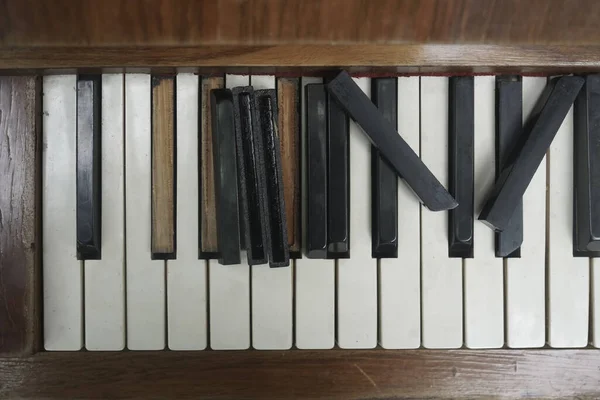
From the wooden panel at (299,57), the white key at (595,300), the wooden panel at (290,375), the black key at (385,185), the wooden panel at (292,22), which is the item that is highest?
the wooden panel at (292,22)

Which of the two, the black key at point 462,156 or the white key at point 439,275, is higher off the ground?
the black key at point 462,156

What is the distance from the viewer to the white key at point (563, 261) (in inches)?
47.3

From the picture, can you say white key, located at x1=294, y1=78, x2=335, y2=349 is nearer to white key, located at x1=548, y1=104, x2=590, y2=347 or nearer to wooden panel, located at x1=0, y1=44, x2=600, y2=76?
wooden panel, located at x1=0, y1=44, x2=600, y2=76

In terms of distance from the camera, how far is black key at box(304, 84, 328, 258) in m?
1.16

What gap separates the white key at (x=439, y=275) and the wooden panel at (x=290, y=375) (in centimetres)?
4

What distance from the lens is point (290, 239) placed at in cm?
118

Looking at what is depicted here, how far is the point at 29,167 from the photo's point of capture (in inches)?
45.4

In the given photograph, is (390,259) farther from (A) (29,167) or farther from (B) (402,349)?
(A) (29,167)

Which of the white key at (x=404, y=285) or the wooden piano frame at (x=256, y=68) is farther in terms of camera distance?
the white key at (x=404, y=285)

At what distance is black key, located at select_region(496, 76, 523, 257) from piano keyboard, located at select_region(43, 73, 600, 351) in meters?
0.01

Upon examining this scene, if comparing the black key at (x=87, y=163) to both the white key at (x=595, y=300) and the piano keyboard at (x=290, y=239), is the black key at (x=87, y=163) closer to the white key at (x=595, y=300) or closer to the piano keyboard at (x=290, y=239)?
the piano keyboard at (x=290, y=239)

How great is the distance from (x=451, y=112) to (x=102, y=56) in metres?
0.81

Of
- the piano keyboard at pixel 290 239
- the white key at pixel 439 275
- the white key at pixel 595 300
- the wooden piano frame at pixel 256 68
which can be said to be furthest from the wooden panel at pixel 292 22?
the white key at pixel 595 300

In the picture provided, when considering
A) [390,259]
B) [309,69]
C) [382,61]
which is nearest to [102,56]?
[309,69]
